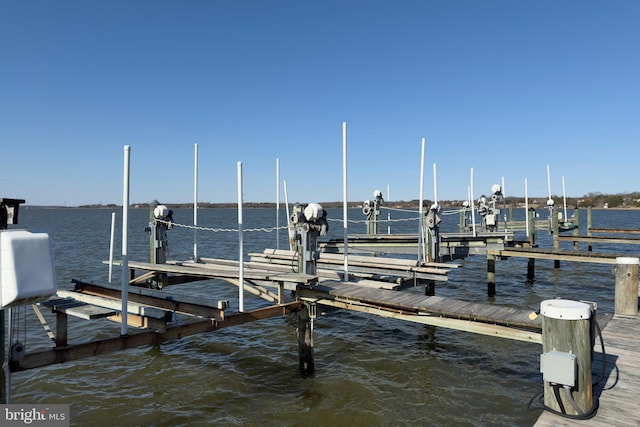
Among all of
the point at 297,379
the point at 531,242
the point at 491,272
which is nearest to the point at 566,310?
the point at 297,379

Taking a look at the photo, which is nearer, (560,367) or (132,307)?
(560,367)

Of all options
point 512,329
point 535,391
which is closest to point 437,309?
point 512,329

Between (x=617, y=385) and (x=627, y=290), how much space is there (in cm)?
430

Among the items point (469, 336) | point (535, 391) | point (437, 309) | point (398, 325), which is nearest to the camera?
point (437, 309)

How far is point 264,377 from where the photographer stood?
9.54 meters

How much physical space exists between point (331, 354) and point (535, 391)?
15.7 ft

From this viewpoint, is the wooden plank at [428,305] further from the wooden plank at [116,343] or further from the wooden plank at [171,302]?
the wooden plank at [171,302]

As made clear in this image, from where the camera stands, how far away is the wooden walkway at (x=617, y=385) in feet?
15.7

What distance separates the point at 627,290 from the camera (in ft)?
29.5

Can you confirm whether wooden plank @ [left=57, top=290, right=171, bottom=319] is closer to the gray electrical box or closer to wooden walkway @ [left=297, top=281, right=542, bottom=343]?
wooden walkway @ [left=297, top=281, right=542, bottom=343]

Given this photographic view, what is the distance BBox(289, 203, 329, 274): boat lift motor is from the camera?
935 cm

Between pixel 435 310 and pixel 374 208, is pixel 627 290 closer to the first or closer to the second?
pixel 435 310

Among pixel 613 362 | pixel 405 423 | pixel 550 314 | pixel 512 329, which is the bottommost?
pixel 405 423

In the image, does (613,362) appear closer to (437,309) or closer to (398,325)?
(437,309)
